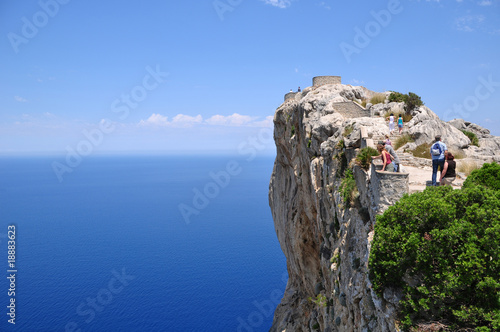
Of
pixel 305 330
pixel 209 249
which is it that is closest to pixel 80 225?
pixel 209 249

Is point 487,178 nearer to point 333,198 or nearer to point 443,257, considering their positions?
point 443,257

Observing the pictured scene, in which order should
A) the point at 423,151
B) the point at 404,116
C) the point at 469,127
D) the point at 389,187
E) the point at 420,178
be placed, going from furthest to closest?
the point at 469,127 → the point at 404,116 → the point at 423,151 → the point at 420,178 → the point at 389,187

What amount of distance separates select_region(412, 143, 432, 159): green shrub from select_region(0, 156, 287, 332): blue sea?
4056 centimetres

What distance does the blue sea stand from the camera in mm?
48281

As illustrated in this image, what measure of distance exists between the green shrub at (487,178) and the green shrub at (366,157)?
3459mm

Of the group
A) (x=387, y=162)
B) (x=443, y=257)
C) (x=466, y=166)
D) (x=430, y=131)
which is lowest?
(x=443, y=257)

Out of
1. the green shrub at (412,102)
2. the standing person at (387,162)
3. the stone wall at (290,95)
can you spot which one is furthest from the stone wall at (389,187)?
the stone wall at (290,95)

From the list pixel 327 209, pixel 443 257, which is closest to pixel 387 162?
pixel 443 257

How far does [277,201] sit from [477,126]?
20.3 metres

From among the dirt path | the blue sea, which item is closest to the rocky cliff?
the dirt path

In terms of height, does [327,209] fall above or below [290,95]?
below

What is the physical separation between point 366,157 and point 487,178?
427cm

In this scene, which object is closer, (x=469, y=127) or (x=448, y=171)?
(x=448, y=171)

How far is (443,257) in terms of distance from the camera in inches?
314
